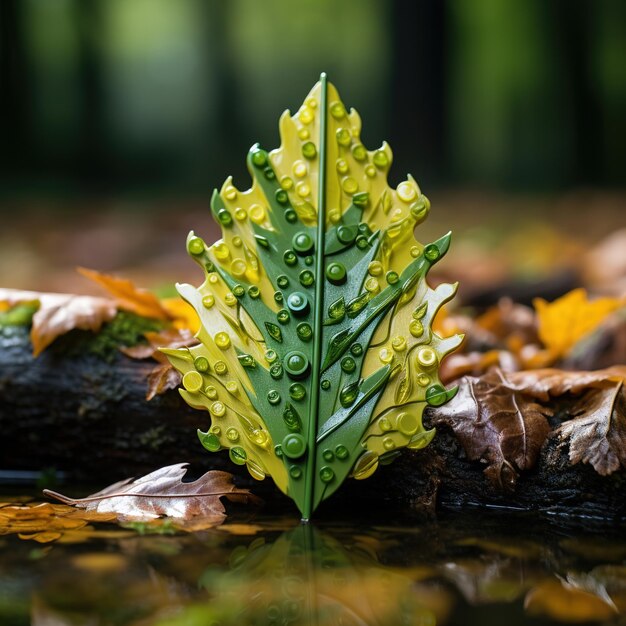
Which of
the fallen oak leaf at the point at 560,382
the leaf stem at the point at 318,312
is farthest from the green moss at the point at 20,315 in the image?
the fallen oak leaf at the point at 560,382

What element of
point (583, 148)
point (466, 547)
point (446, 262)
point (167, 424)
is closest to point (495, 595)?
point (466, 547)

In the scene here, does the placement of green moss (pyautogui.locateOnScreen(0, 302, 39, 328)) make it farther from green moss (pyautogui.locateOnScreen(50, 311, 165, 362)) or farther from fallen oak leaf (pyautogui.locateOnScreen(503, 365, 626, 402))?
fallen oak leaf (pyautogui.locateOnScreen(503, 365, 626, 402))

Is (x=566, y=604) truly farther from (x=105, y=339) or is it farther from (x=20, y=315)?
(x=20, y=315)

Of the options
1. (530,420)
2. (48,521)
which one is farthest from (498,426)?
(48,521)

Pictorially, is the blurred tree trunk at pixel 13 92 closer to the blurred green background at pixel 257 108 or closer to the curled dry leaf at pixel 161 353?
the blurred green background at pixel 257 108

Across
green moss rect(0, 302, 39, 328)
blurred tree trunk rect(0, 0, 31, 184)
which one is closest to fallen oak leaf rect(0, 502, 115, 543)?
green moss rect(0, 302, 39, 328)

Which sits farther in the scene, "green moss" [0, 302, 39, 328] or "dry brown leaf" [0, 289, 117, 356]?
"green moss" [0, 302, 39, 328]

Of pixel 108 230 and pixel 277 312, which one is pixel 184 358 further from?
pixel 108 230
